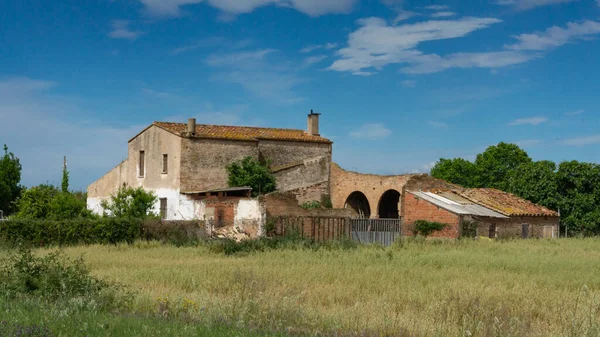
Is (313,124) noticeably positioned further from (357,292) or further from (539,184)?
(357,292)

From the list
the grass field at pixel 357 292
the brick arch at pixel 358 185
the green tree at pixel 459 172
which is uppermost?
the green tree at pixel 459 172

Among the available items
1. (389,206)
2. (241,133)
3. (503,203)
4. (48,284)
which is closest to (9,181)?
(241,133)

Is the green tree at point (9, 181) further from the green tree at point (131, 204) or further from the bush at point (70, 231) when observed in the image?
the bush at point (70, 231)

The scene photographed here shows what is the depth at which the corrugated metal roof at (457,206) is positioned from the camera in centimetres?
3020

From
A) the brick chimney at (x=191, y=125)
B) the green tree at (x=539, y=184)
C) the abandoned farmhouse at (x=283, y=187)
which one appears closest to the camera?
the abandoned farmhouse at (x=283, y=187)

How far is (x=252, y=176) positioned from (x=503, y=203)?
13.3 m

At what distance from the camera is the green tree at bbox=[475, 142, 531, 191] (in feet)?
183

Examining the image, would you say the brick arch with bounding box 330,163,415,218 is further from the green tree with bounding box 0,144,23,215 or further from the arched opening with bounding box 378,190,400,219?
the green tree with bounding box 0,144,23,215

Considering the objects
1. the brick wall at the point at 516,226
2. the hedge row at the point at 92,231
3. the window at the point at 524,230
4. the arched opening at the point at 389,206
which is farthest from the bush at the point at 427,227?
the arched opening at the point at 389,206

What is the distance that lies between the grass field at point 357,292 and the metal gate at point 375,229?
621 cm

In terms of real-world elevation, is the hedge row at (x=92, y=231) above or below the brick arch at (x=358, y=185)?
below

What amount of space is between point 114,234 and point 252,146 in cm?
1292

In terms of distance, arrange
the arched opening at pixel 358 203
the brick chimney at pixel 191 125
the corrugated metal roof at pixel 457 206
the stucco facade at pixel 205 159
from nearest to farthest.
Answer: the corrugated metal roof at pixel 457 206 → the stucco facade at pixel 205 159 → the brick chimney at pixel 191 125 → the arched opening at pixel 358 203

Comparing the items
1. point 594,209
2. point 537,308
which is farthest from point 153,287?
point 594,209
